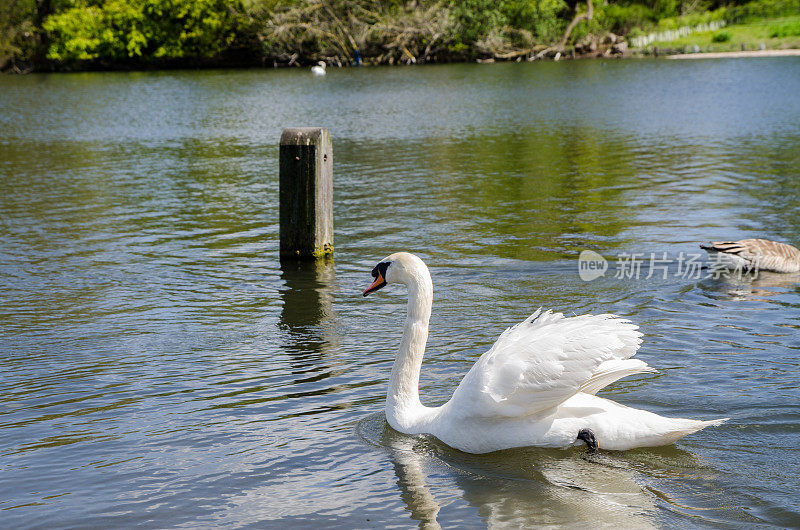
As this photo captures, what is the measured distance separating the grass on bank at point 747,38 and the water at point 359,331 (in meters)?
45.6

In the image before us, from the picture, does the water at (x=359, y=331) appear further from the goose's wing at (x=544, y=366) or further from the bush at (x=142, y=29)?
the bush at (x=142, y=29)

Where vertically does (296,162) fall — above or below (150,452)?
above

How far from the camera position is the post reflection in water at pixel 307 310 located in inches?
298

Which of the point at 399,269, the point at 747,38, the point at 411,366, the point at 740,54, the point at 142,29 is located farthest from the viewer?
the point at 142,29

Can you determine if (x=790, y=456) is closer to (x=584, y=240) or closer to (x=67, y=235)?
(x=584, y=240)

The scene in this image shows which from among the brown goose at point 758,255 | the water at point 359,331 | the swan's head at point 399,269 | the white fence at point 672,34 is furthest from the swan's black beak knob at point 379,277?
the white fence at point 672,34

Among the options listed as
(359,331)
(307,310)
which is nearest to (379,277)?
(359,331)

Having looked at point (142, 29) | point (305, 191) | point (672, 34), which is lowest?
point (305, 191)

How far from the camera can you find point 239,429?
5.88 metres

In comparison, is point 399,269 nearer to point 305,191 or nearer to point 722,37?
point 305,191

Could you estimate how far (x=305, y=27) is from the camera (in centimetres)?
6425

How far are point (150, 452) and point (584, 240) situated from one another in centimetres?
752

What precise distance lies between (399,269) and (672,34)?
72261 millimetres

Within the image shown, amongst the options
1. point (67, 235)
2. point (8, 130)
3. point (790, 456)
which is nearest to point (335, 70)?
point (8, 130)
